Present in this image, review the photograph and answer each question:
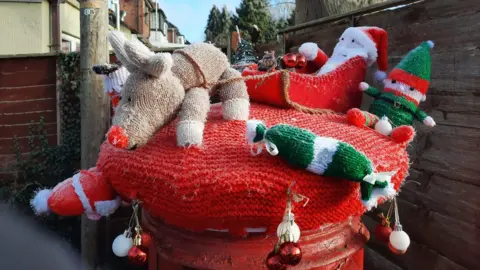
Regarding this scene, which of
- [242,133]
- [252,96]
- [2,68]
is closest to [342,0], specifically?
[252,96]

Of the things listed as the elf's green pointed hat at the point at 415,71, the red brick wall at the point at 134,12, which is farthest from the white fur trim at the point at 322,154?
the red brick wall at the point at 134,12

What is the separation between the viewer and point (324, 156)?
2.49 ft

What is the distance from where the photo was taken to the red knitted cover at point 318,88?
110cm

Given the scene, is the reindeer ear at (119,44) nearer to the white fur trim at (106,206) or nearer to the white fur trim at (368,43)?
the white fur trim at (106,206)

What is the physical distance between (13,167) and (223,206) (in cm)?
328

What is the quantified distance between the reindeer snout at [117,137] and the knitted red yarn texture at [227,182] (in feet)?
0.21

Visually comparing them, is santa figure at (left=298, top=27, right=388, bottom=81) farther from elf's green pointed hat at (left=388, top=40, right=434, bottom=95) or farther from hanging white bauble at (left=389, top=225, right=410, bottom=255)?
hanging white bauble at (left=389, top=225, right=410, bottom=255)

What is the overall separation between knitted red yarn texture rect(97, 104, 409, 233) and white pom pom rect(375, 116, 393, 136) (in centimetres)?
8

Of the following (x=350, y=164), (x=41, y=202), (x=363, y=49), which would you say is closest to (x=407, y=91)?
(x=363, y=49)

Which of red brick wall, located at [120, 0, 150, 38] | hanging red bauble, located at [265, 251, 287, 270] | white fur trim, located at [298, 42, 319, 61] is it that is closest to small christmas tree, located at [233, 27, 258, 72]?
white fur trim, located at [298, 42, 319, 61]

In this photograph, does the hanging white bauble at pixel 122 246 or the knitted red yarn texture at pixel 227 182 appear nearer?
the knitted red yarn texture at pixel 227 182

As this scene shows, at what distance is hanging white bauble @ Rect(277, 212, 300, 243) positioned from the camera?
75cm

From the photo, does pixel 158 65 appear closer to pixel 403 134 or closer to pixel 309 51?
pixel 403 134

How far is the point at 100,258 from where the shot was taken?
2.49 meters
